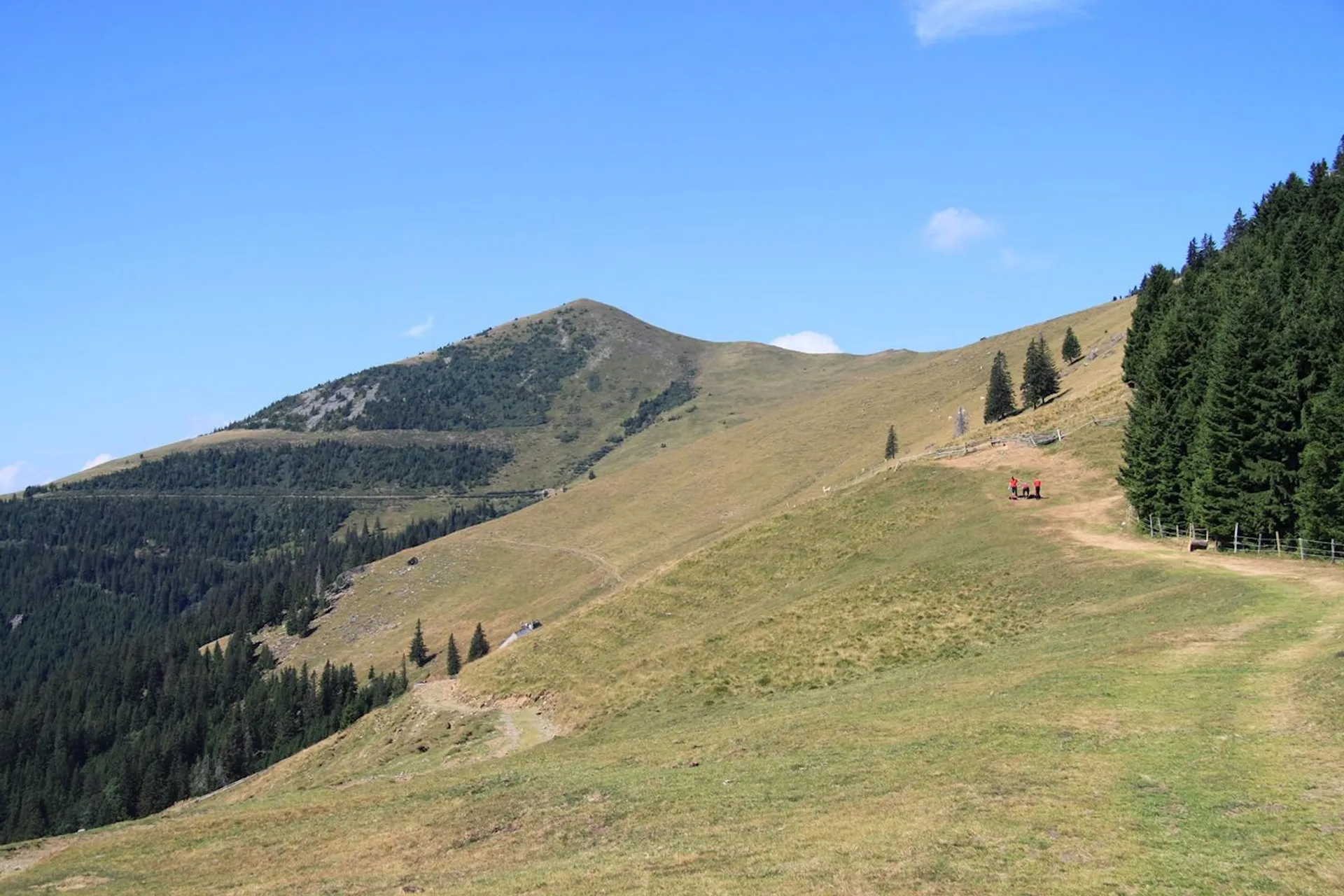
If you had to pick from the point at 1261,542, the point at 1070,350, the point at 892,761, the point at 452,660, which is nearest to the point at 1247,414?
the point at 1261,542

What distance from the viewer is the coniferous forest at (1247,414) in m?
45.8

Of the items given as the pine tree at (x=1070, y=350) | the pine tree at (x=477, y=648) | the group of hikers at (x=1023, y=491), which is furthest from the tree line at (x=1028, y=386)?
the pine tree at (x=477, y=648)

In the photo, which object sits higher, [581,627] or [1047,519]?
[1047,519]

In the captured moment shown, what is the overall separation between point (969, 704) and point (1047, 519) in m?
35.9

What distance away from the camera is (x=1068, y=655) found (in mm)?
36812

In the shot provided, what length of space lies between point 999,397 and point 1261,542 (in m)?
65.3

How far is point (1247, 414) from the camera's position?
164 ft

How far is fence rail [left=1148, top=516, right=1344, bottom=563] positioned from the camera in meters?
45.7

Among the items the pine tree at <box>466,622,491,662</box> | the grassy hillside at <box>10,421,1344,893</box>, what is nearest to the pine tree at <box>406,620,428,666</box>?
the pine tree at <box>466,622,491,662</box>

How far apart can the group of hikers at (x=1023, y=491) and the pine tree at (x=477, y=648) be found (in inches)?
2662

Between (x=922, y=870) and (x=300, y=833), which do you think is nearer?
(x=922, y=870)

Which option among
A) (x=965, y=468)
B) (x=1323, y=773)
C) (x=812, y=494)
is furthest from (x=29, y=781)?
(x=1323, y=773)

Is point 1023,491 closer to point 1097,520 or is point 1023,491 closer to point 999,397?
point 1097,520

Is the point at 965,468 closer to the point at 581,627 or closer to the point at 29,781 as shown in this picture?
the point at 581,627
